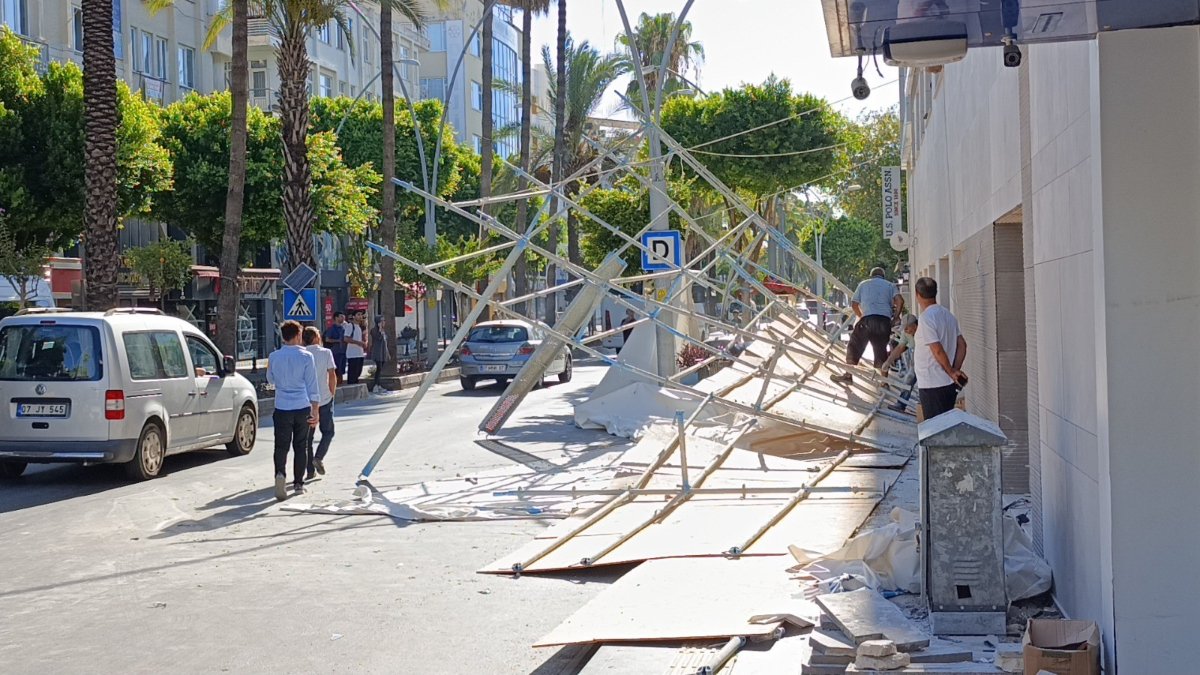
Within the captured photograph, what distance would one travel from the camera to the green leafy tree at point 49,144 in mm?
25594

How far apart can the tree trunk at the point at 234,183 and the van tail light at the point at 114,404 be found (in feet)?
34.7

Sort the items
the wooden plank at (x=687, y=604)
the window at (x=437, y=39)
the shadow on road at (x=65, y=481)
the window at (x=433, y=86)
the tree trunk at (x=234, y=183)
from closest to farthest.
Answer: the wooden plank at (x=687, y=604) < the shadow on road at (x=65, y=481) < the tree trunk at (x=234, y=183) < the window at (x=433, y=86) < the window at (x=437, y=39)

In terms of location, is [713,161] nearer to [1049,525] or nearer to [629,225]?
[629,225]

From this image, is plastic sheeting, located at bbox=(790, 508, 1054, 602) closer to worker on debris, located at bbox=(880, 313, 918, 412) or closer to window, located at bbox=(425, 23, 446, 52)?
worker on debris, located at bbox=(880, 313, 918, 412)

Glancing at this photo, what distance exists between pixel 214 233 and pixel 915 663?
32.4m

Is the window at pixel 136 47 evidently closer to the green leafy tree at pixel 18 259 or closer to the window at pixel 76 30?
the window at pixel 76 30

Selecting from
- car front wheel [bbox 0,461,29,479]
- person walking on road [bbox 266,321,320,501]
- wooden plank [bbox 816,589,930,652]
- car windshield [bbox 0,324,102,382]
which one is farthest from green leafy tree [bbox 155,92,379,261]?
wooden plank [bbox 816,589,930,652]

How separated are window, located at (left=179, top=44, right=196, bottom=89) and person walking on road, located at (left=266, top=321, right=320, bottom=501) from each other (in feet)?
122

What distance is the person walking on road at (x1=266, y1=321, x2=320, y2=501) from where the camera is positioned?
39.5 ft

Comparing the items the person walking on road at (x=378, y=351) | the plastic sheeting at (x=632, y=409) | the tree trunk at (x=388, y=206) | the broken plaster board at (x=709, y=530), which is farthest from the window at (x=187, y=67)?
the broken plaster board at (x=709, y=530)

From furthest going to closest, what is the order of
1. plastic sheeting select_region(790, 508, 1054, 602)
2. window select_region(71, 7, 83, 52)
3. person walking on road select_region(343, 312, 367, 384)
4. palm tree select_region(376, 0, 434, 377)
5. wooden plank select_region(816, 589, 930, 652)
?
window select_region(71, 7, 83, 52) < palm tree select_region(376, 0, 434, 377) < person walking on road select_region(343, 312, 367, 384) < plastic sheeting select_region(790, 508, 1054, 602) < wooden plank select_region(816, 589, 930, 652)

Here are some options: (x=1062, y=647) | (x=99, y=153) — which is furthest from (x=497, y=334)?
(x=1062, y=647)

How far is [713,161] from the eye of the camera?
42688 millimetres

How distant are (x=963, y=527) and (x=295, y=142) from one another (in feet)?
72.8
